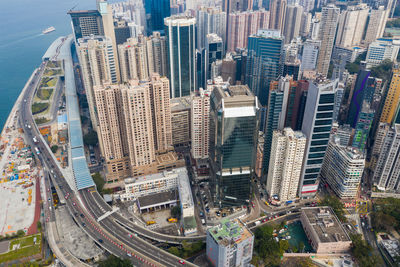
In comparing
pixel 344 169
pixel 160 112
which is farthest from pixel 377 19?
pixel 160 112

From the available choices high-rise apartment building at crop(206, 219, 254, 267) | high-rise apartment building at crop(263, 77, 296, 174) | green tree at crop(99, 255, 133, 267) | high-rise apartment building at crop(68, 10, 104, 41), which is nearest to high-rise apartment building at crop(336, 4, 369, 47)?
high-rise apartment building at crop(263, 77, 296, 174)

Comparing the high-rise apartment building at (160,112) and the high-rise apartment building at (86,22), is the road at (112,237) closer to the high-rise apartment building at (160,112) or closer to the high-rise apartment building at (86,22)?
the high-rise apartment building at (160,112)

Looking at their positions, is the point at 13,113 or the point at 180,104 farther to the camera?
the point at 13,113

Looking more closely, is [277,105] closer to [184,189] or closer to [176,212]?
[184,189]

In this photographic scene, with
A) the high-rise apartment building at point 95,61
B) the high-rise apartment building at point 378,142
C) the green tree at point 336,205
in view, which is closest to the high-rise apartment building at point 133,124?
the high-rise apartment building at point 95,61

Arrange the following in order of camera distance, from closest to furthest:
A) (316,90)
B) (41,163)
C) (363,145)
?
(316,90) < (363,145) < (41,163)

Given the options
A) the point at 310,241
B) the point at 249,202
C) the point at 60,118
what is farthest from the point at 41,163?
the point at 310,241

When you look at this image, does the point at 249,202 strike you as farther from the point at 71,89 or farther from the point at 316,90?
the point at 71,89
